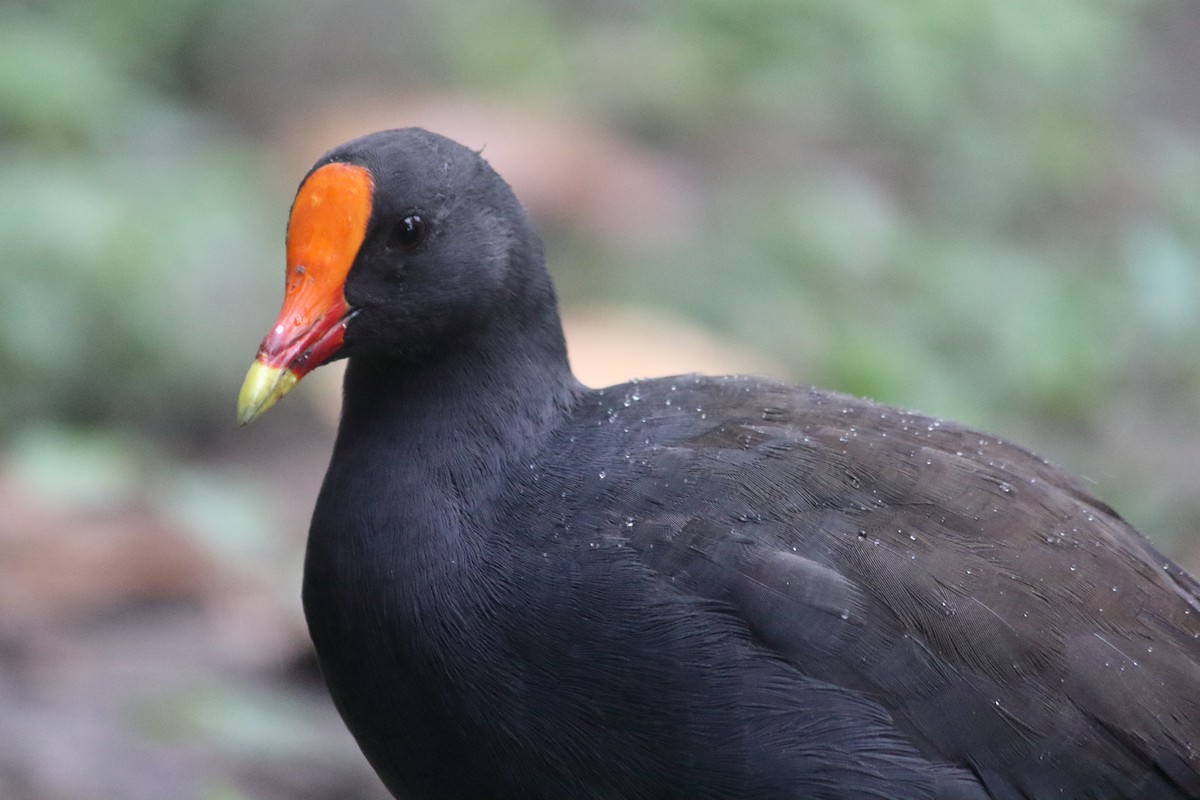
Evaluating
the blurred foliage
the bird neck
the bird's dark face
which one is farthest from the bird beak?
the blurred foliage

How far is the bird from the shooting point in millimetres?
2938

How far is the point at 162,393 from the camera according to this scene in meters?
6.27

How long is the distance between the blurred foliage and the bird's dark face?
9.66 ft

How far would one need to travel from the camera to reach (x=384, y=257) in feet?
10.7

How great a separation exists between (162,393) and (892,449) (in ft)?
12.2

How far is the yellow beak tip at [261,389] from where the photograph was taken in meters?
3.05

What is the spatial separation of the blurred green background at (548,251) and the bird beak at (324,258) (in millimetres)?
1525

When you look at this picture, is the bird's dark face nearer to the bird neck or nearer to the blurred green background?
the bird neck

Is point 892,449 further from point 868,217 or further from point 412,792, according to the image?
point 868,217

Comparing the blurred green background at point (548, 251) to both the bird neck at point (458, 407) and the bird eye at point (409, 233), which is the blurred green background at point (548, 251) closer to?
the bird neck at point (458, 407)

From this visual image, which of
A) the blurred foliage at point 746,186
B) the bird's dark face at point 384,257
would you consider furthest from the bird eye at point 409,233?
the blurred foliage at point 746,186

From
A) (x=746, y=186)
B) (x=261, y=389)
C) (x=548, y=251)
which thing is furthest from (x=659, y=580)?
(x=746, y=186)

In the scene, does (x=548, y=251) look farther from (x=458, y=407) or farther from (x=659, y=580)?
(x=659, y=580)

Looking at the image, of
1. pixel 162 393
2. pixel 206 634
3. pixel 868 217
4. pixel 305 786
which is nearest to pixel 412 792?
pixel 305 786
